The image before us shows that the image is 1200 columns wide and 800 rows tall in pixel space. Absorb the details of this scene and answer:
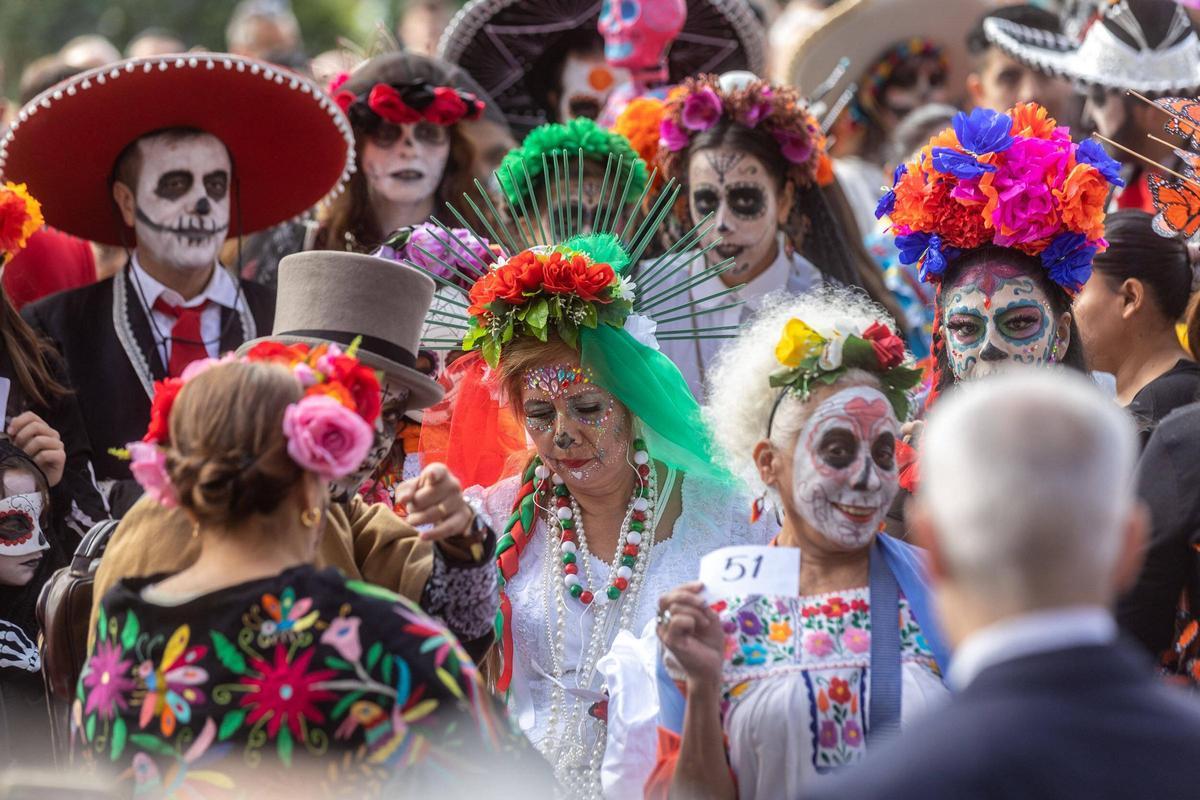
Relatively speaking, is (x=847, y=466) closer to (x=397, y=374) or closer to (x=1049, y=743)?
Answer: (x=397, y=374)

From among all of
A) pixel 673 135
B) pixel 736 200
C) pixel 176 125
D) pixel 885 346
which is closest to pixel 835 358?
pixel 885 346

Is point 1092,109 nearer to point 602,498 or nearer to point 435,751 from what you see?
point 602,498

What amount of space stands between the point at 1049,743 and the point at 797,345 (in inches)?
68.6

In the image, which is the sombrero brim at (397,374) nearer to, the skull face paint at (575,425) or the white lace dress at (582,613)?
the skull face paint at (575,425)

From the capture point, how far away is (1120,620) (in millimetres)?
4117

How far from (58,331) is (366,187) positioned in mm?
1553

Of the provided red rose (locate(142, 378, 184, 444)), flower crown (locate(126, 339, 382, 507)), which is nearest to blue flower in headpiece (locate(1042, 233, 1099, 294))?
flower crown (locate(126, 339, 382, 507))

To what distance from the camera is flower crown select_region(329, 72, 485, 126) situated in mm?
6750

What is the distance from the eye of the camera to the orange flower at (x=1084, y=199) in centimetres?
469

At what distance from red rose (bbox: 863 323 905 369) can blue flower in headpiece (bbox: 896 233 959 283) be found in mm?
1072

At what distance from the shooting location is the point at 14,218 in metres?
5.20

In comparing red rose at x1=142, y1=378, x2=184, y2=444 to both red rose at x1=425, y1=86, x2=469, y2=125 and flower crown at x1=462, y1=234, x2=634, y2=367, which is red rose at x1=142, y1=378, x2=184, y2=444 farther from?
red rose at x1=425, y1=86, x2=469, y2=125

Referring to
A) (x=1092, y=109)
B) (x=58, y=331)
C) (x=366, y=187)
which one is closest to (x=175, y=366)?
(x=58, y=331)

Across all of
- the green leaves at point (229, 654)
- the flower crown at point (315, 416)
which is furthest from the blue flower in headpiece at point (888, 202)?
the green leaves at point (229, 654)
